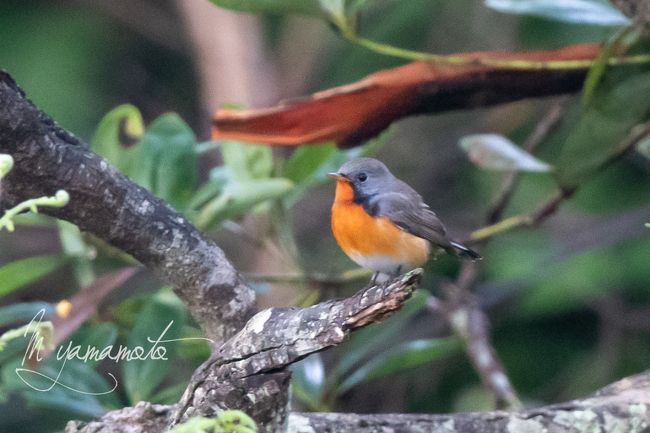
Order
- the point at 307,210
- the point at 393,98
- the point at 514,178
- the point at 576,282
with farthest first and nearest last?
1. the point at 307,210
2. the point at 576,282
3. the point at 514,178
4. the point at 393,98

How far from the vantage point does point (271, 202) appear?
199 centimetres

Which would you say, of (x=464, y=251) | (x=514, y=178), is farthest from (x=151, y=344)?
(x=514, y=178)

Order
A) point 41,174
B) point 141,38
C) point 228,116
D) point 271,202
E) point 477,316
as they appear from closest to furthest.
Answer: point 41,174, point 228,116, point 271,202, point 477,316, point 141,38

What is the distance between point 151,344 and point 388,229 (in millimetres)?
476

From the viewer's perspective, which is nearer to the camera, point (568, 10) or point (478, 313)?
point (568, 10)

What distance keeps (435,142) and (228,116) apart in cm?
179

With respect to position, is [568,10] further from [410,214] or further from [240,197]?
[240,197]

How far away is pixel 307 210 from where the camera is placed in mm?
3445

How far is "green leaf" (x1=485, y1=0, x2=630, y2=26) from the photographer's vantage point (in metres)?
1.92

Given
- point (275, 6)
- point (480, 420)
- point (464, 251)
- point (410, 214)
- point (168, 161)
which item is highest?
point (275, 6)

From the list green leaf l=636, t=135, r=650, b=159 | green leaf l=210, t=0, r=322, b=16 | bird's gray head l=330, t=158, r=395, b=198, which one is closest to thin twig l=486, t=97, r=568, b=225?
green leaf l=636, t=135, r=650, b=159

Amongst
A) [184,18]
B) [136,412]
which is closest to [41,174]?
[136,412]

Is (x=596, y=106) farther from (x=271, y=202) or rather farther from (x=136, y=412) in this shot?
(x=136, y=412)

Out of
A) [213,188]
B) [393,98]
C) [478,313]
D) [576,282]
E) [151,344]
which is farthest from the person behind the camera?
[576,282]
